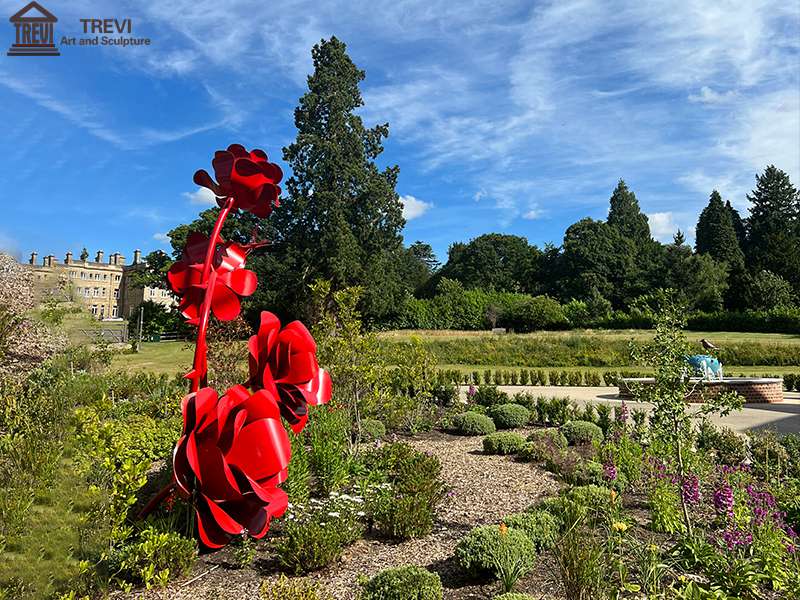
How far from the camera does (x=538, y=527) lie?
4203mm

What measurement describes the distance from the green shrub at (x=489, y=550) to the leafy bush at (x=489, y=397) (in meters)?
7.98

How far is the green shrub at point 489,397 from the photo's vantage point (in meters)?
11.7

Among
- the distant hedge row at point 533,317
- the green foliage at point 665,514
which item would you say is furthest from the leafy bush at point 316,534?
the distant hedge row at point 533,317

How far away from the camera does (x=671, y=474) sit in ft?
17.1

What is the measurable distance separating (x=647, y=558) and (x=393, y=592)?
1.67 meters

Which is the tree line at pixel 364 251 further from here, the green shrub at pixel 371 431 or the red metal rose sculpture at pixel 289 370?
the red metal rose sculpture at pixel 289 370

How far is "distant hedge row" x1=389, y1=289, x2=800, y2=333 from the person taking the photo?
104 feet

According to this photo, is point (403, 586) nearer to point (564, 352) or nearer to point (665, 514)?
point (665, 514)

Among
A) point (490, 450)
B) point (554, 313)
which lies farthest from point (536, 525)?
point (554, 313)

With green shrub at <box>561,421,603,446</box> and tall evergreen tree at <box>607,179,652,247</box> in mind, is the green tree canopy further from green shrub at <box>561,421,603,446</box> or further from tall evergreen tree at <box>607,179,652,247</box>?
green shrub at <box>561,421,603,446</box>

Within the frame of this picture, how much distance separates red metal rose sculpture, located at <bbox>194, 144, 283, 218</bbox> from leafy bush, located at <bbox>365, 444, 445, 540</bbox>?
2.66m

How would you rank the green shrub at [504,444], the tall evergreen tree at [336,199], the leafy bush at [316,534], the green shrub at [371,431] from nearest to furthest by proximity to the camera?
the leafy bush at [316,534] → the green shrub at [504,444] → the green shrub at [371,431] → the tall evergreen tree at [336,199]

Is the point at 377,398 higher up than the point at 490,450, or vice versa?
the point at 377,398

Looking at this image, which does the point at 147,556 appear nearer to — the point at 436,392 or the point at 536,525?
the point at 536,525
